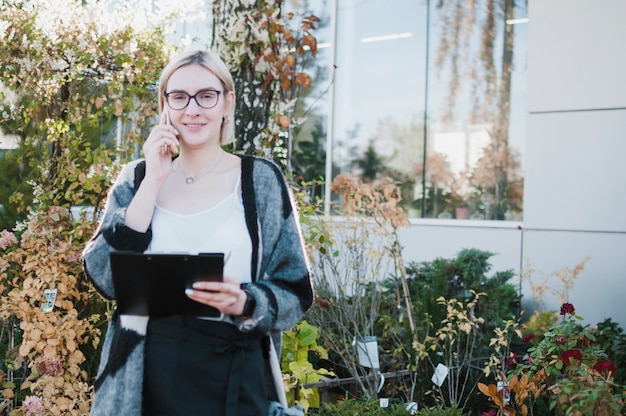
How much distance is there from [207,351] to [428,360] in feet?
9.37

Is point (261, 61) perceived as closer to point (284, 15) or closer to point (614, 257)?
point (284, 15)

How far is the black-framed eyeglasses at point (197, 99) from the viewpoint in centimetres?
206

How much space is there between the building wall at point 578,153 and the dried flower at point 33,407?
372 cm

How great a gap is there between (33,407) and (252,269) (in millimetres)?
1955

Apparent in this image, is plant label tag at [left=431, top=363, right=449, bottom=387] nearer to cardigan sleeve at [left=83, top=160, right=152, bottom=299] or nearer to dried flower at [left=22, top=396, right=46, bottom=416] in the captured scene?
dried flower at [left=22, top=396, right=46, bottom=416]

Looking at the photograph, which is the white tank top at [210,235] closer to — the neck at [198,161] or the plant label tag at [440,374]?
the neck at [198,161]

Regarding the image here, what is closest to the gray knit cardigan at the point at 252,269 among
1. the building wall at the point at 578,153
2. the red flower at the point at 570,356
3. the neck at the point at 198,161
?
the neck at the point at 198,161

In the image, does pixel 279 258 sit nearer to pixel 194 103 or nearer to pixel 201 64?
pixel 194 103

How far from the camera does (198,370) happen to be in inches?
73.2

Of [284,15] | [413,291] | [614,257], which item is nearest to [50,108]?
[284,15]

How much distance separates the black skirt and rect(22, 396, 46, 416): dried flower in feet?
5.71

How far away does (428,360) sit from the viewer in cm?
447

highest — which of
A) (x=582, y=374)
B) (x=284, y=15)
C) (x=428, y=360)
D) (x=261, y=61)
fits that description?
(x=284, y=15)

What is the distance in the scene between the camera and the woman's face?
6.73 ft
